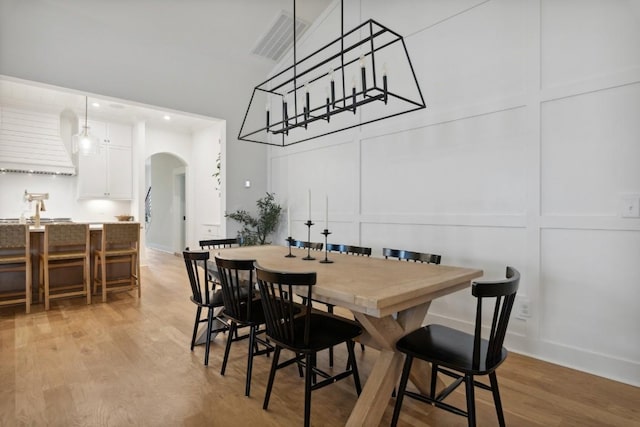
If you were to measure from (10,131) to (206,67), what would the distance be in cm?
361

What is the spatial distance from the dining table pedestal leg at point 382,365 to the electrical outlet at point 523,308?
129 cm

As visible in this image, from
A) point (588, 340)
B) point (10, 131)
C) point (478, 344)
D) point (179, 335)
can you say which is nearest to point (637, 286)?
point (588, 340)

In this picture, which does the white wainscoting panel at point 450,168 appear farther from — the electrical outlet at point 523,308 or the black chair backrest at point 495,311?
the black chair backrest at point 495,311

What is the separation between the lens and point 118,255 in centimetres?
466

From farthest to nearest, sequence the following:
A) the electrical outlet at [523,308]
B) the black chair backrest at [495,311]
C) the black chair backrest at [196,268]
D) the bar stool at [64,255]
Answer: the bar stool at [64,255], the electrical outlet at [523,308], the black chair backrest at [196,268], the black chair backrest at [495,311]

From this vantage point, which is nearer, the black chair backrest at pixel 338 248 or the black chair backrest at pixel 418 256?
the black chair backrest at pixel 418 256

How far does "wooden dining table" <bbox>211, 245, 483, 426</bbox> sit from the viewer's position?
161 cm

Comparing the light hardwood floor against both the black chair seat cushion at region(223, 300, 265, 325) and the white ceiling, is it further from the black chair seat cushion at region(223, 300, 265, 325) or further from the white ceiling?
the white ceiling

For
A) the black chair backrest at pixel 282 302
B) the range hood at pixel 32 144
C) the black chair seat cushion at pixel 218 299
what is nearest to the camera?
the black chair backrest at pixel 282 302

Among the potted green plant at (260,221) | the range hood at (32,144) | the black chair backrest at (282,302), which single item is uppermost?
the range hood at (32,144)

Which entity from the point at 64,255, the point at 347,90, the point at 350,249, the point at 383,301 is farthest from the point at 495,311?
the point at 64,255

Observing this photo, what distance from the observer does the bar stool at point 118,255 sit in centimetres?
431

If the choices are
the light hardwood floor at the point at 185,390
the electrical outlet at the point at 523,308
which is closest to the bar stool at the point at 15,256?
the light hardwood floor at the point at 185,390

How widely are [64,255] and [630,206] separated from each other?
5.46 meters
